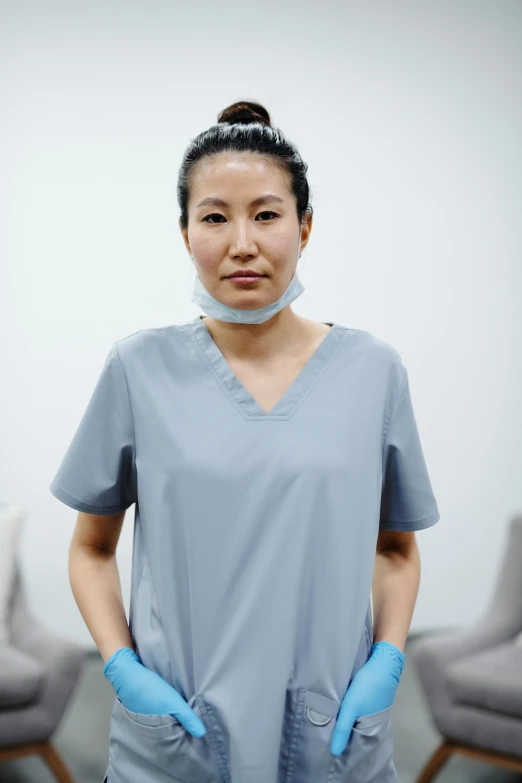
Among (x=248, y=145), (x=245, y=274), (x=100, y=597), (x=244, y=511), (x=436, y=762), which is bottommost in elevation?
(x=436, y=762)

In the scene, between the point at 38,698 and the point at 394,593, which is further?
the point at 38,698

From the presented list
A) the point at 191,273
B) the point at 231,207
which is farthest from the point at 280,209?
the point at 191,273

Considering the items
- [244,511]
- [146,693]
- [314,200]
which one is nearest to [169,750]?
[146,693]

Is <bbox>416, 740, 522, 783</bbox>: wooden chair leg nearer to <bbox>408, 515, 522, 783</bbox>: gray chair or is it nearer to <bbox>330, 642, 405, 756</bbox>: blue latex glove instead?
<bbox>408, 515, 522, 783</bbox>: gray chair

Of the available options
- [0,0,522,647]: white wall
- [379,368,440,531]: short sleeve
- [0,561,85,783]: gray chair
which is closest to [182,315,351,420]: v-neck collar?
[379,368,440,531]: short sleeve

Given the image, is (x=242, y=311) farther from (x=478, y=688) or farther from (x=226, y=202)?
(x=478, y=688)

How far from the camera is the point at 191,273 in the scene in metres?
2.73

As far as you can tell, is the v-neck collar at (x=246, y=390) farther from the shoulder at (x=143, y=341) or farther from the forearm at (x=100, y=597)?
the forearm at (x=100, y=597)

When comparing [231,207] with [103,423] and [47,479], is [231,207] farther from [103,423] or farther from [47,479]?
[47,479]

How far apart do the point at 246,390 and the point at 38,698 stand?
4.89ft

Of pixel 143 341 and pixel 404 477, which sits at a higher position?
pixel 143 341

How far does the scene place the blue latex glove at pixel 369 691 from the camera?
0.86 metres

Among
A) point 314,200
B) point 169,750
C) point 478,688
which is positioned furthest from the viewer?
point 314,200

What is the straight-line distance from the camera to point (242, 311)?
3.14 feet
